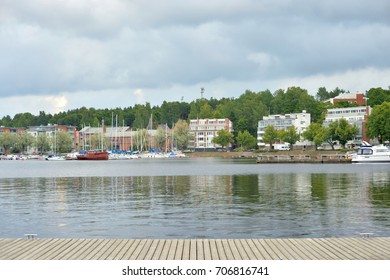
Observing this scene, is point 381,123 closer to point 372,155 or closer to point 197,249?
point 372,155

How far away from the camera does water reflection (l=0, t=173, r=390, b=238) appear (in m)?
28.4

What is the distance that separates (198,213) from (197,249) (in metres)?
16.3

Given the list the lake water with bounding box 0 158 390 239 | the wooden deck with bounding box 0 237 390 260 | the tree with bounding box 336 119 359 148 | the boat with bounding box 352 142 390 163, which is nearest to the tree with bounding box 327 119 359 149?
the tree with bounding box 336 119 359 148

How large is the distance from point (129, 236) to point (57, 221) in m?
7.04

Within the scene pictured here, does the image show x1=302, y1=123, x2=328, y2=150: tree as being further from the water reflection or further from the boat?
the water reflection

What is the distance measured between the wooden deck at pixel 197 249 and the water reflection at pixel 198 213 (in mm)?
6266

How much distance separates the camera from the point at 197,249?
62.4 ft

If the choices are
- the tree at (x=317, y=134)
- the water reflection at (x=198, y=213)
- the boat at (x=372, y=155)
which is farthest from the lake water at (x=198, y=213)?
the tree at (x=317, y=134)

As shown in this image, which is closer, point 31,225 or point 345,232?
point 345,232

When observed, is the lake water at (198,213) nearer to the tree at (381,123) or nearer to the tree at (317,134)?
the tree at (381,123)

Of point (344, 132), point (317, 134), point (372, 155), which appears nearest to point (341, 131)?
point (344, 132)

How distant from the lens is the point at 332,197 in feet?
150
